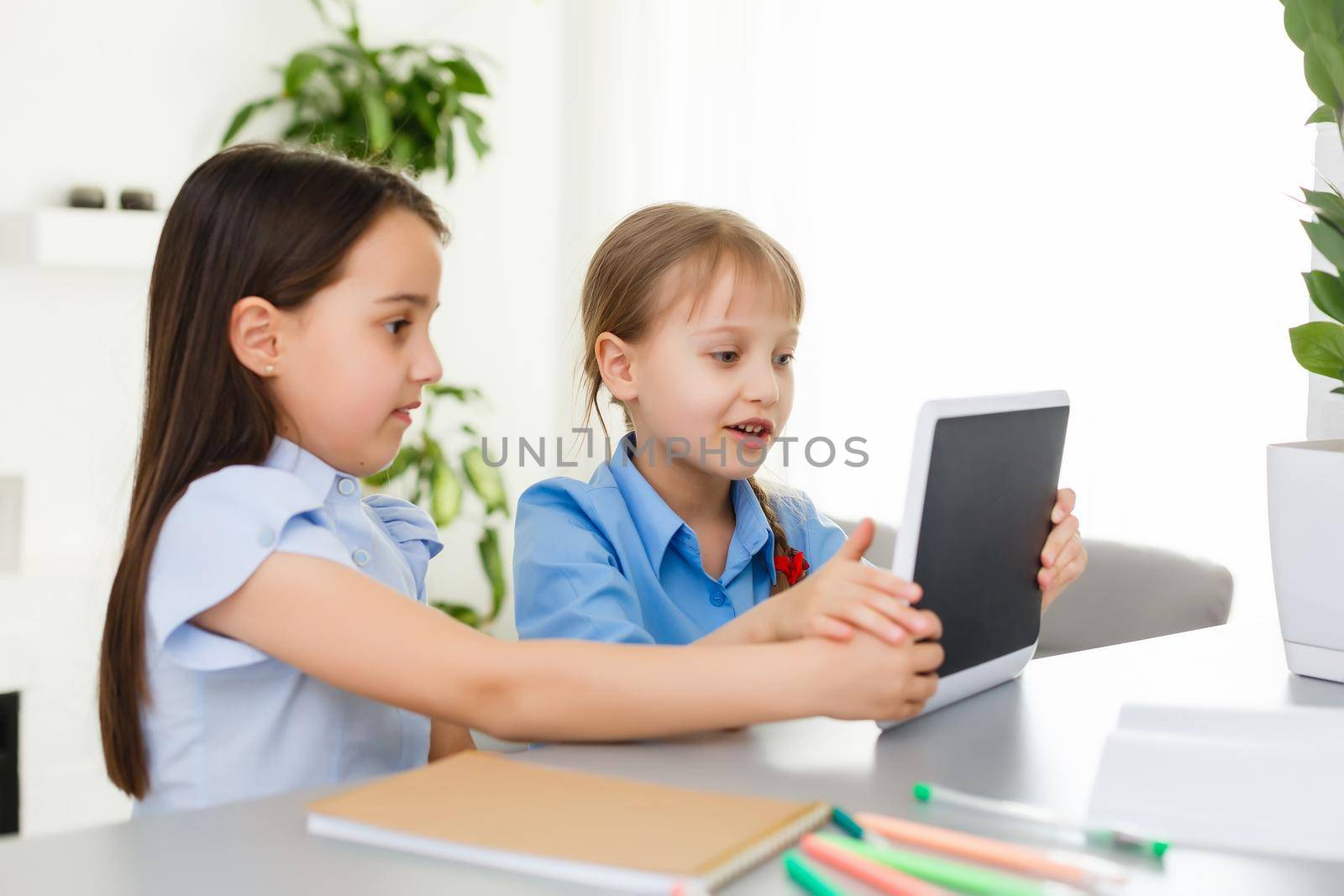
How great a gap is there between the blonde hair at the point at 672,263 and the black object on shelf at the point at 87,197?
1575 millimetres

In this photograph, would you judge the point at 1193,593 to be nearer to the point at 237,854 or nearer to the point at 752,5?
the point at 237,854

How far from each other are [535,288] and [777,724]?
2834 millimetres

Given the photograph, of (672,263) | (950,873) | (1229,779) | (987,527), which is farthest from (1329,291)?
(950,873)

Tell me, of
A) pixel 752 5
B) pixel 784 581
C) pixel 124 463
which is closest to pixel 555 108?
pixel 752 5

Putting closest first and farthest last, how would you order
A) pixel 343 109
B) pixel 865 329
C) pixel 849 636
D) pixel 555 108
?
pixel 849 636, pixel 865 329, pixel 343 109, pixel 555 108

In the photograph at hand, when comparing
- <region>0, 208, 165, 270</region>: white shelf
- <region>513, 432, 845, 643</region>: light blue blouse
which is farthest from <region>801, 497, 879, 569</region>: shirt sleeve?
<region>0, 208, 165, 270</region>: white shelf

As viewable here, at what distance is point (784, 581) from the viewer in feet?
4.64

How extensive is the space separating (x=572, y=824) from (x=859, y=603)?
0.89 ft

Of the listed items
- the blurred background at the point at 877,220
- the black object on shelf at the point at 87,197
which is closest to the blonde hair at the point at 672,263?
the blurred background at the point at 877,220

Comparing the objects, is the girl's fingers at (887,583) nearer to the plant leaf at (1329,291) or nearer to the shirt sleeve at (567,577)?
the shirt sleeve at (567,577)

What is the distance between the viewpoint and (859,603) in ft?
2.76

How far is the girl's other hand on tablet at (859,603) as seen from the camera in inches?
32.5

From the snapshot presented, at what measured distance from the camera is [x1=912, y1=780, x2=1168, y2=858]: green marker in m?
0.67

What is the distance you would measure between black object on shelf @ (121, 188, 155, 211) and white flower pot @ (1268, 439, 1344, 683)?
236 centimetres
